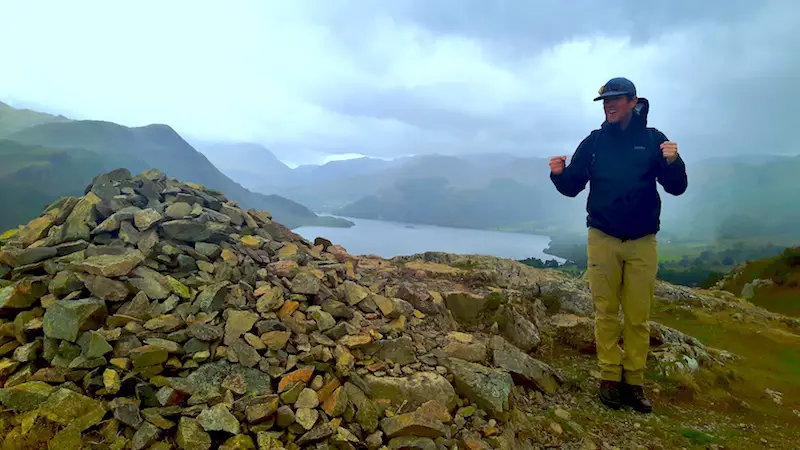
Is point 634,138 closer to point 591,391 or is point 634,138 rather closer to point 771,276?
point 591,391

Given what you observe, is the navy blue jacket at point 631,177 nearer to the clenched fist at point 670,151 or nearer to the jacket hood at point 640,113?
the jacket hood at point 640,113

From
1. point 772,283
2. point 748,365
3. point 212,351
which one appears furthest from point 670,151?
point 772,283

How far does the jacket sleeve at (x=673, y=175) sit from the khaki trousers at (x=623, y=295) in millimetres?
740

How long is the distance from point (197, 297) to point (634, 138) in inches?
261

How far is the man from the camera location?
5410 mm

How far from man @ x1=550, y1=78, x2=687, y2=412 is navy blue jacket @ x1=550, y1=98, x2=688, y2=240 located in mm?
12

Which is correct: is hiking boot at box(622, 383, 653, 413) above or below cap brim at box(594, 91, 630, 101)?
below

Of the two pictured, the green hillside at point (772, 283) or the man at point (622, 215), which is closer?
the man at point (622, 215)

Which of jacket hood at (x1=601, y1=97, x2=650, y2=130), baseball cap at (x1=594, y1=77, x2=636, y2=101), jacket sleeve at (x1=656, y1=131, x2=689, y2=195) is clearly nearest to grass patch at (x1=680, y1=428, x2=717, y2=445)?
jacket sleeve at (x1=656, y1=131, x2=689, y2=195)

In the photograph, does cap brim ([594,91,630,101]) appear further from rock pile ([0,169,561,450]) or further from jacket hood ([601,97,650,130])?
rock pile ([0,169,561,450])

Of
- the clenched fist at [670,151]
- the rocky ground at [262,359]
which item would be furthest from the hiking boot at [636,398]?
the clenched fist at [670,151]

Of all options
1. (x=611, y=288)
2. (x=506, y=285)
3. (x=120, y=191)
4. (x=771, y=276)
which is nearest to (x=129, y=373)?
(x=120, y=191)

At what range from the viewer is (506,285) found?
9.92 meters

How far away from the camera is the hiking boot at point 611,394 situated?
5766 millimetres
